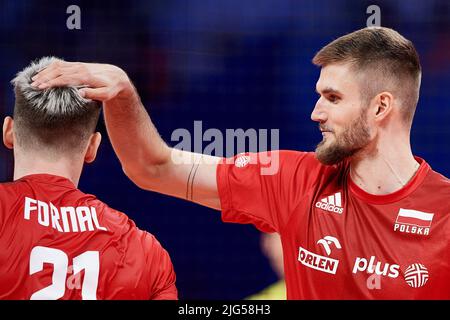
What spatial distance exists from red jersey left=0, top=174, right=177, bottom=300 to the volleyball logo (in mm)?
1010

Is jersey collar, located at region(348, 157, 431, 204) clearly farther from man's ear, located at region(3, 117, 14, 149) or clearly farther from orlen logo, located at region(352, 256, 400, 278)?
man's ear, located at region(3, 117, 14, 149)

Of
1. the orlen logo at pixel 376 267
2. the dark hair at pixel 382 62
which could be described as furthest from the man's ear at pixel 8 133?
the orlen logo at pixel 376 267

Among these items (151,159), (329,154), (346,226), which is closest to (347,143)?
(329,154)

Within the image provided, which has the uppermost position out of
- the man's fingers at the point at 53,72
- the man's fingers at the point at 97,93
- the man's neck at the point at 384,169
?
the man's fingers at the point at 53,72

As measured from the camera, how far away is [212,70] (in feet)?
17.0

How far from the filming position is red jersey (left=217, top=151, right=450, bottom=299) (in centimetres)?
339

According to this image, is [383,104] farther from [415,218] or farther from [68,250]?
[68,250]

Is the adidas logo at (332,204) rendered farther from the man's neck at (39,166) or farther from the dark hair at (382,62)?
the man's neck at (39,166)

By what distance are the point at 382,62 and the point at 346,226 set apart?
755 mm

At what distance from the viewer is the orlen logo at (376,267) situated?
3.41 meters

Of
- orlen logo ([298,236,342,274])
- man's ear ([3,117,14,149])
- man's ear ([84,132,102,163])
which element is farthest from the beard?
man's ear ([3,117,14,149])

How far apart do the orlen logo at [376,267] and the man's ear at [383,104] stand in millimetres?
642
